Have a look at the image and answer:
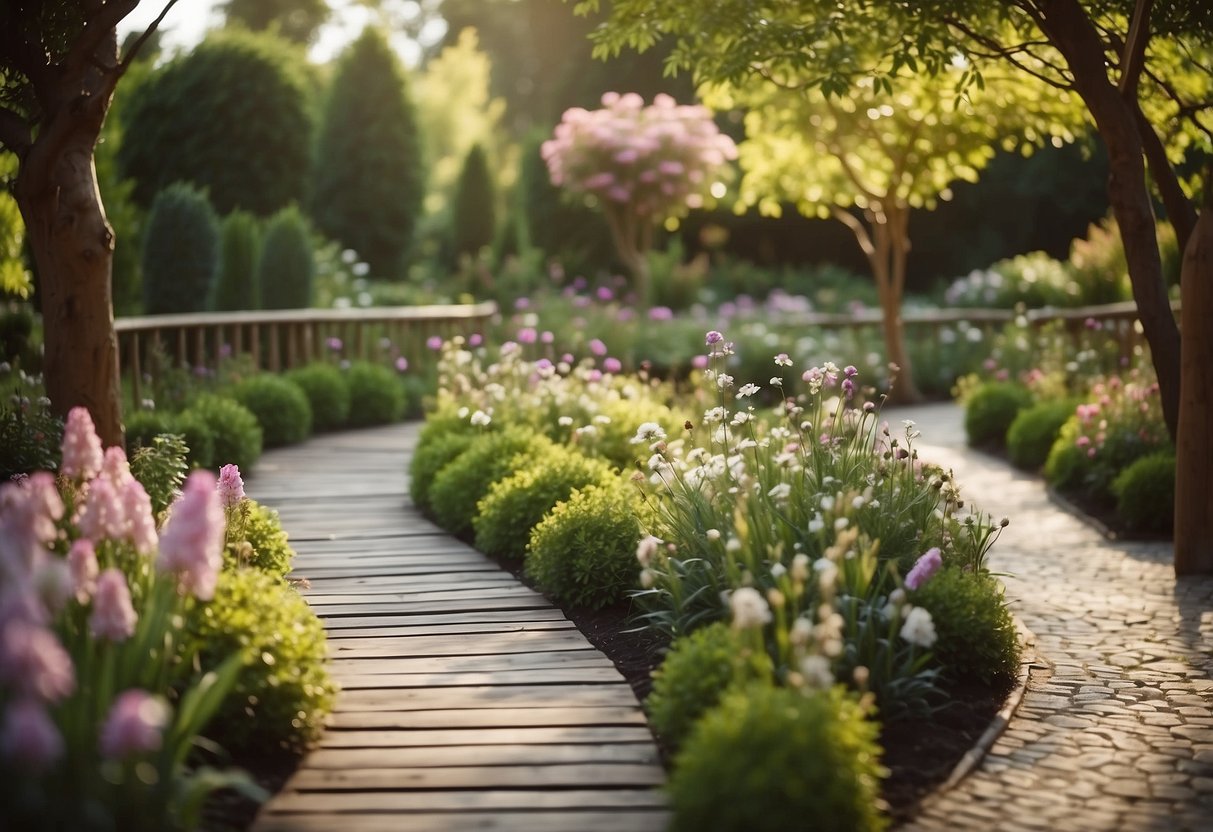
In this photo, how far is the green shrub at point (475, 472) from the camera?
6.82m

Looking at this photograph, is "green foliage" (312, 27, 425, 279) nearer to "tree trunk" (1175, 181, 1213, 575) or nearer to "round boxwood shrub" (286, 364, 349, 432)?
"round boxwood shrub" (286, 364, 349, 432)

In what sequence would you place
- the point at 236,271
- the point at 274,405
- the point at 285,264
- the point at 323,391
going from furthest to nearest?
the point at 236,271 → the point at 285,264 → the point at 323,391 → the point at 274,405

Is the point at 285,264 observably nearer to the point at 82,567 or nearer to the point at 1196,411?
the point at 1196,411

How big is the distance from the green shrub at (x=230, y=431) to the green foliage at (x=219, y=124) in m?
8.48

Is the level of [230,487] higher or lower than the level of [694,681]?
higher

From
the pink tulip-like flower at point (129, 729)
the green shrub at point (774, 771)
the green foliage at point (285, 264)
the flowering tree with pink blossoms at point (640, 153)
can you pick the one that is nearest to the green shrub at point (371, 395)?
the green foliage at point (285, 264)

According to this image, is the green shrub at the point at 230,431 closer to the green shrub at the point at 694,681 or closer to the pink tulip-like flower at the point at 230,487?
the pink tulip-like flower at the point at 230,487

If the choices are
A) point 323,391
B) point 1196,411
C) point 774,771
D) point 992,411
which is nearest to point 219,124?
point 323,391

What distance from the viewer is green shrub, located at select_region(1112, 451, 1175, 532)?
7.34 meters

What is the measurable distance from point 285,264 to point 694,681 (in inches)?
385

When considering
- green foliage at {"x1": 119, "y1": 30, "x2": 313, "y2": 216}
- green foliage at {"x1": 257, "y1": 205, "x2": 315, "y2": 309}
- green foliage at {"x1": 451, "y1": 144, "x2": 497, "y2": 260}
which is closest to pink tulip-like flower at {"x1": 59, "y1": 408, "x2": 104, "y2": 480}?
green foliage at {"x1": 257, "y1": 205, "x2": 315, "y2": 309}

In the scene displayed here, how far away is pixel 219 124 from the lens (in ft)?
52.6

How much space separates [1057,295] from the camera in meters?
15.2

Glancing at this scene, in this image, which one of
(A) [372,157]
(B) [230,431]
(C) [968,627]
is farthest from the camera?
(A) [372,157]
